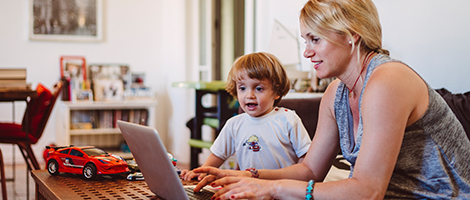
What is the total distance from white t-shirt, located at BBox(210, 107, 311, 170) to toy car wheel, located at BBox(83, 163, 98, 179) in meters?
0.44

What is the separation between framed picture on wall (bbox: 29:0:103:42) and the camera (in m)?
4.79

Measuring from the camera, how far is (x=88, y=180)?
1.21 meters

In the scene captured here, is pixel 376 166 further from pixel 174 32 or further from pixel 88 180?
pixel 174 32

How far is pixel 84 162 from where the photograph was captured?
124 cm

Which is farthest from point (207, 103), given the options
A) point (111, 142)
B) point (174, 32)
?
point (111, 142)

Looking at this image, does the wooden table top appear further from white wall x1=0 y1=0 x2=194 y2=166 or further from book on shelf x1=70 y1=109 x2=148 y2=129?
white wall x1=0 y1=0 x2=194 y2=166

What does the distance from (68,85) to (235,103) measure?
234 cm

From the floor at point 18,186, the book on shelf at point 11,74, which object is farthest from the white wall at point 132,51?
the book on shelf at point 11,74

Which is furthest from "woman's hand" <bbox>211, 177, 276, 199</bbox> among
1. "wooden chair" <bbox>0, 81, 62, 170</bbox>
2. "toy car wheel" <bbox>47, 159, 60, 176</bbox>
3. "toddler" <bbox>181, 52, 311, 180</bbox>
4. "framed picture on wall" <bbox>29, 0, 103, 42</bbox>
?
"framed picture on wall" <bbox>29, 0, 103, 42</bbox>

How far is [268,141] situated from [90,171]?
575mm

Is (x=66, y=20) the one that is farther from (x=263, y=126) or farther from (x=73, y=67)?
(x=263, y=126)

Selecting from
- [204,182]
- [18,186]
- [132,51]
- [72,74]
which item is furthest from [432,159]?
[132,51]

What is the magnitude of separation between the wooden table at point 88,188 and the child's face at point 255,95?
38 cm

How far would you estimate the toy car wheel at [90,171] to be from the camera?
1214 mm
